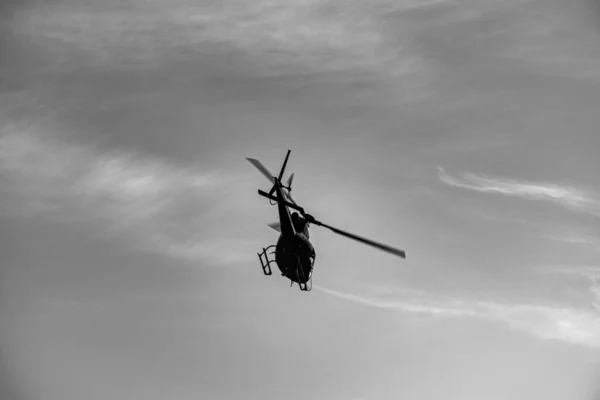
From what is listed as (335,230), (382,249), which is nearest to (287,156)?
(335,230)

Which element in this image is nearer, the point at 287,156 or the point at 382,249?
the point at 382,249

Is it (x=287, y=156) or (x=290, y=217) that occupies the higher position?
(x=287, y=156)

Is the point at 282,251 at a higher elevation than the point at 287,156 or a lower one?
lower

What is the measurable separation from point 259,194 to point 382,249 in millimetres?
13398

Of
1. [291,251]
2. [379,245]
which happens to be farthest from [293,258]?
[379,245]

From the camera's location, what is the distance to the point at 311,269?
224ft

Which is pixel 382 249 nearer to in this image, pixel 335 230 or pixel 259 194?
pixel 335 230

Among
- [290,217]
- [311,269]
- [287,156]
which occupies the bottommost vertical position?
[311,269]

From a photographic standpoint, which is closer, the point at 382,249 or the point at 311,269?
the point at 382,249

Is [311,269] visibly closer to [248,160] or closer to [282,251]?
[282,251]

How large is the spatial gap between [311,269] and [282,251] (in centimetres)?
362

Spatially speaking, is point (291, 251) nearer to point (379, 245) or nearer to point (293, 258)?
point (293, 258)

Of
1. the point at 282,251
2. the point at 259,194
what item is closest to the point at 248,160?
the point at 259,194

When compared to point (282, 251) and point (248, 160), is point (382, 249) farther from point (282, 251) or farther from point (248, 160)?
point (248, 160)
